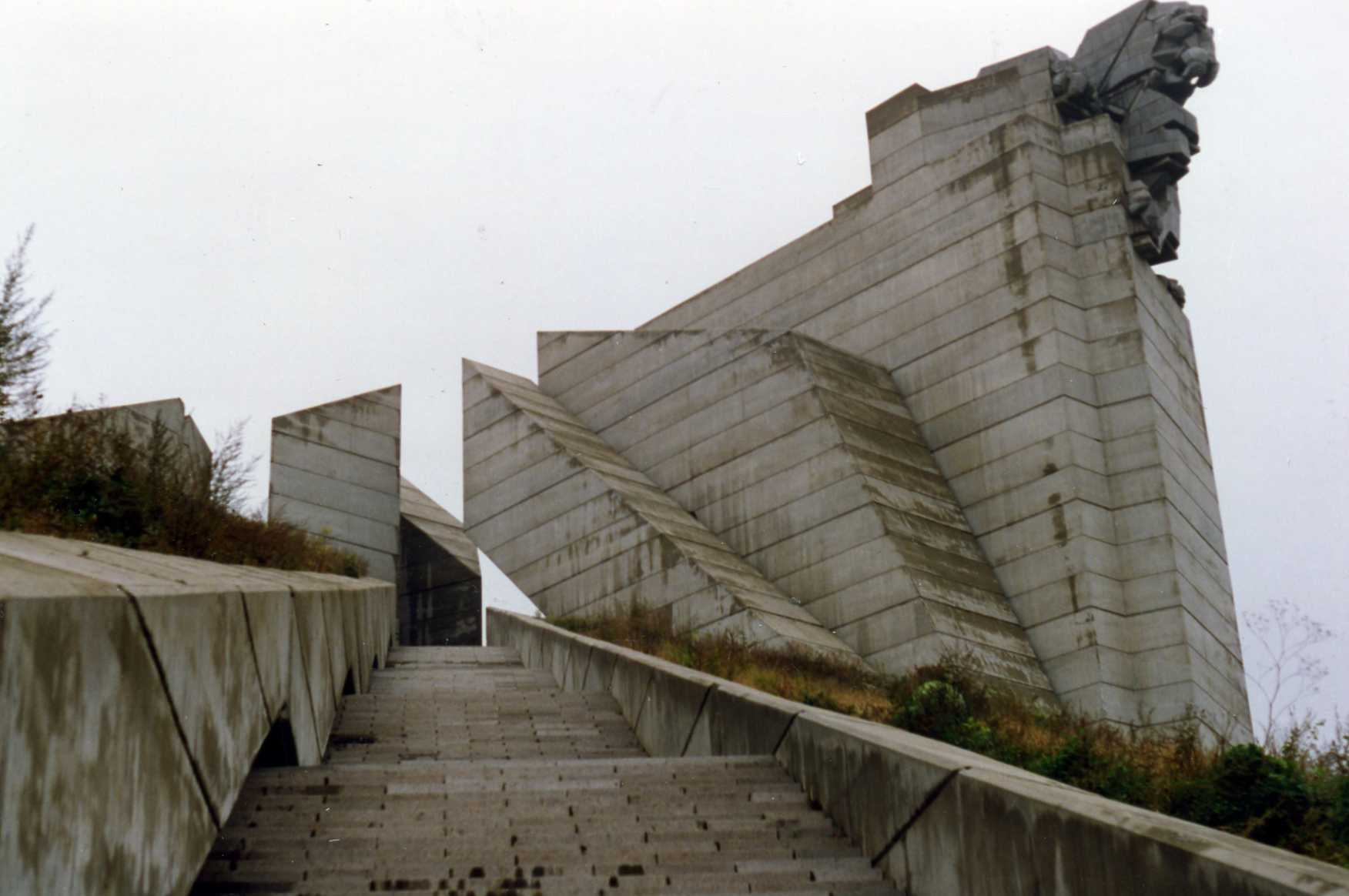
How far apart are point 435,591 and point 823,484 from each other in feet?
34.4

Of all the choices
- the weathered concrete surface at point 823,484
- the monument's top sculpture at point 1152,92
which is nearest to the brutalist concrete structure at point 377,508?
the weathered concrete surface at point 823,484

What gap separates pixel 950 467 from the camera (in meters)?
21.3

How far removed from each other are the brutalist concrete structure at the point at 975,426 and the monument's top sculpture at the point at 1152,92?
0.04m

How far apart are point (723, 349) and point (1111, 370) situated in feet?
20.0

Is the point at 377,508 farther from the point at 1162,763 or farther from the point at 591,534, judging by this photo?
the point at 1162,763

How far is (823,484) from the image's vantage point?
64.3 ft

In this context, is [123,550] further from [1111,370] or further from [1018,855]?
[1111,370]

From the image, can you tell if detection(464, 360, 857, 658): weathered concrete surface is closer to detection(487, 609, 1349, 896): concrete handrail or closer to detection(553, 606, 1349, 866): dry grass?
detection(553, 606, 1349, 866): dry grass

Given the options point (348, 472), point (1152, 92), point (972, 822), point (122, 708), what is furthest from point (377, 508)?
point (122, 708)

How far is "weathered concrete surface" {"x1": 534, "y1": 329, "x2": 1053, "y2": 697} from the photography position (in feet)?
59.3

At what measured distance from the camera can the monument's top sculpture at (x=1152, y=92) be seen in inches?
843

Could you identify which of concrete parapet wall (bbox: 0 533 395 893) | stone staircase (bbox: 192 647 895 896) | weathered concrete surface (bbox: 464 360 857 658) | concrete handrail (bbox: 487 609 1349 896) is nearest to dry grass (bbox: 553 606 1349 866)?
concrete handrail (bbox: 487 609 1349 896)

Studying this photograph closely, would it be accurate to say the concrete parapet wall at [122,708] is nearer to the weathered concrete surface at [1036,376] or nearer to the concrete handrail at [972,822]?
the concrete handrail at [972,822]

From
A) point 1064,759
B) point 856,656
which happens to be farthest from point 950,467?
point 1064,759
